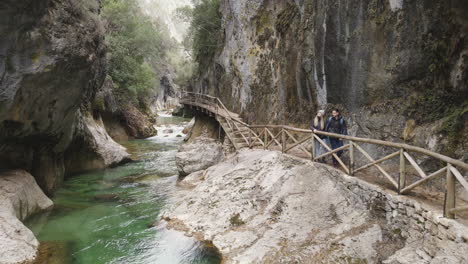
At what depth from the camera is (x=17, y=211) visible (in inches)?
305

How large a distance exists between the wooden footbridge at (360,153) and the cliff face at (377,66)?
0.92m

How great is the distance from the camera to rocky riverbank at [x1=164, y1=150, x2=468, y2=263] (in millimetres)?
4902

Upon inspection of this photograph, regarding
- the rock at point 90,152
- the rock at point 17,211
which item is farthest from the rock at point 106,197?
the rock at point 90,152

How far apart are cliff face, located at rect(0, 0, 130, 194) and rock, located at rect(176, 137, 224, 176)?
5014mm

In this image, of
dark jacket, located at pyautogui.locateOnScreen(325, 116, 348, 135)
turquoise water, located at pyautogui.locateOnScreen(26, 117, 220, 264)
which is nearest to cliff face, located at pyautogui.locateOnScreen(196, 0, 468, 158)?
dark jacket, located at pyautogui.locateOnScreen(325, 116, 348, 135)

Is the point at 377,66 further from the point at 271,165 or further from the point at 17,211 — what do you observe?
the point at 17,211

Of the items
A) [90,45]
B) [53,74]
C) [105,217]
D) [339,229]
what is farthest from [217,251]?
[90,45]

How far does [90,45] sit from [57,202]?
5877mm

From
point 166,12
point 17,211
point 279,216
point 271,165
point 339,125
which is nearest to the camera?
point 279,216

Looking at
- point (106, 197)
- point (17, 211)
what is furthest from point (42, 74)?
point (106, 197)

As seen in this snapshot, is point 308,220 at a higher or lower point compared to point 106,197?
higher

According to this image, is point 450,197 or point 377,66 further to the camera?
point 377,66

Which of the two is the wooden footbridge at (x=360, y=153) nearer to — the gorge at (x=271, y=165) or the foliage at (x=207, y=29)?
the gorge at (x=271, y=165)

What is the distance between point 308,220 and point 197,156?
790cm
